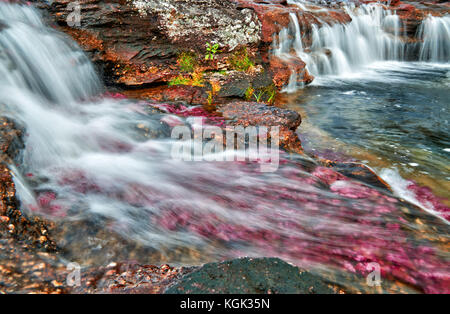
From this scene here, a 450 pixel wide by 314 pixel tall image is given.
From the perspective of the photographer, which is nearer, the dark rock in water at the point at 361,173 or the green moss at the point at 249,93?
the dark rock in water at the point at 361,173

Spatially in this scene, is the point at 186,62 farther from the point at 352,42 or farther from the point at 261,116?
the point at 352,42

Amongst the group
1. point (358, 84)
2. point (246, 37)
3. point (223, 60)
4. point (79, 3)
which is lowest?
point (358, 84)

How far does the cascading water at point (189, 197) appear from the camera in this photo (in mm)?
2611

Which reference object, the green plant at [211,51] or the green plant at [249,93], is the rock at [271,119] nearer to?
the green plant at [249,93]

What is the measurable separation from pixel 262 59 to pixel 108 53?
349 centimetres

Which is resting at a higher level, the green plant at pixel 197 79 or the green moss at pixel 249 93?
the green plant at pixel 197 79

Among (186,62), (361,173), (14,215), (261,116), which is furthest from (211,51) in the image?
(14,215)

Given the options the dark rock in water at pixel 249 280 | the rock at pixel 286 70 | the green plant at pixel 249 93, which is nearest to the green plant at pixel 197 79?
the green plant at pixel 249 93

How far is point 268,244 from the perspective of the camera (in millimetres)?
2697

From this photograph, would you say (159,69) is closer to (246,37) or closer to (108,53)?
(108,53)

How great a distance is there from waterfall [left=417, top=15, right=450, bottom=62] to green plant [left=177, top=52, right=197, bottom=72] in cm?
1147

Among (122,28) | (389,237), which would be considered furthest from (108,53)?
(389,237)

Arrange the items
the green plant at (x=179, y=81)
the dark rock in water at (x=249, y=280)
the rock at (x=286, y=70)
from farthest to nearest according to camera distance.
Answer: the rock at (x=286, y=70) → the green plant at (x=179, y=81) → the dark rock in water at (x=249, y=280)

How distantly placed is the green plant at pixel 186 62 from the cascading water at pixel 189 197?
1.73 meters
